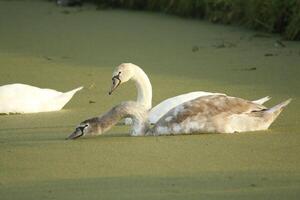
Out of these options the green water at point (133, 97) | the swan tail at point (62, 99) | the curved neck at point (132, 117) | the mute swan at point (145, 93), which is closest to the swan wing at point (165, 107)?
the mute swan at point (145, 93)

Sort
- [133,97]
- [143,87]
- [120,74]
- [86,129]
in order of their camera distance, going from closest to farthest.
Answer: [86,129] → [120,74] → [143,87] → [133,97]

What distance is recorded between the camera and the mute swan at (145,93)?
6.36 metres

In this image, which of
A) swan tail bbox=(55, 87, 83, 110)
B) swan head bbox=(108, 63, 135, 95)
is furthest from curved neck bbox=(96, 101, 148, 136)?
swan tail bbox=(55, 87, 83, 110)

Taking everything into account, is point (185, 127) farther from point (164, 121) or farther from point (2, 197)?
point (2, 197)

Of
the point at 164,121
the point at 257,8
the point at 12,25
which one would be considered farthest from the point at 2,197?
the point at 12,25

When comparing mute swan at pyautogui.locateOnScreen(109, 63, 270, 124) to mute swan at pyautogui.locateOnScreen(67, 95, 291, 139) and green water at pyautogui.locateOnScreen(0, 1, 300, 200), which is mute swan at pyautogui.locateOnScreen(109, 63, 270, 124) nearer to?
green water at pyautogui.locateOnScreen(0, 1, 300, 200)

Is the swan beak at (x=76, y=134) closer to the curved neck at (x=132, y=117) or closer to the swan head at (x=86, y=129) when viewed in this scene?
the swan head at (x=86, y=129)

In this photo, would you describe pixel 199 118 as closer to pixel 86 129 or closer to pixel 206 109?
pixel 206 109

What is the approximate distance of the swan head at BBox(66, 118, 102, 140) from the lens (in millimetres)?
5852

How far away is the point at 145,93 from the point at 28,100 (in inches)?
36.9

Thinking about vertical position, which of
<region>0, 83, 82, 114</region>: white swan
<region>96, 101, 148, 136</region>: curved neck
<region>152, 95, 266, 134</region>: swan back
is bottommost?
<region>0, 83, 82, 114</region>: white swan

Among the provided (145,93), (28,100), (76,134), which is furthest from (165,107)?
(28,100)

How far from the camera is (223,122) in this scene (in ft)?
18.9

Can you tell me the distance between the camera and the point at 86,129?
19.2 ft
